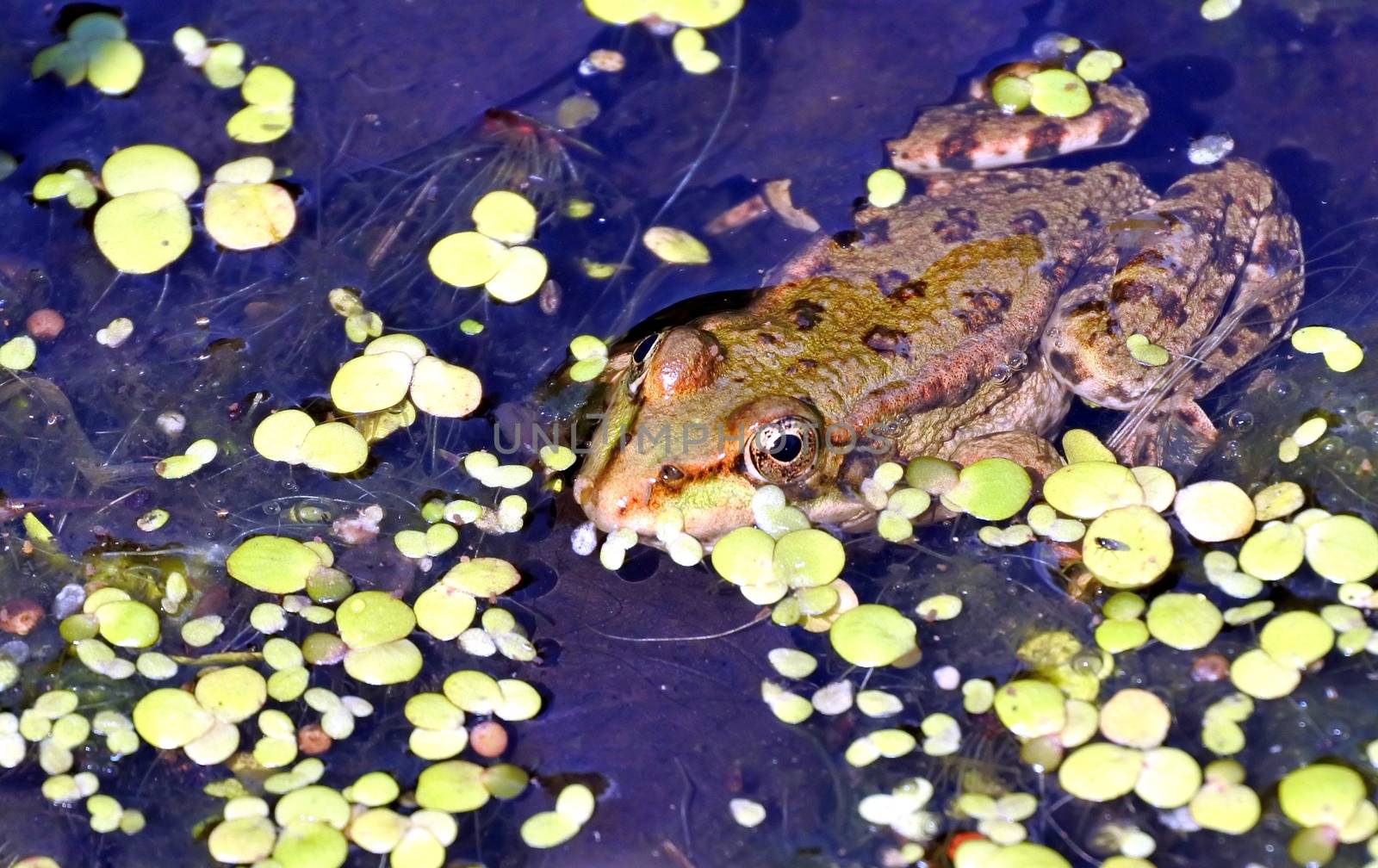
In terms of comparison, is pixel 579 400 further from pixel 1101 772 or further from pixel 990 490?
pixel 1101 772

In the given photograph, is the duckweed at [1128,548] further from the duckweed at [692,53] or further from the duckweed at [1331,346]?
the duckweed at [692,53]

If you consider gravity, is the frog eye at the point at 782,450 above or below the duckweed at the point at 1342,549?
above

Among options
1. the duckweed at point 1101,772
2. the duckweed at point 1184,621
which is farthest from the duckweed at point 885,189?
the duckweed at point 1101,772

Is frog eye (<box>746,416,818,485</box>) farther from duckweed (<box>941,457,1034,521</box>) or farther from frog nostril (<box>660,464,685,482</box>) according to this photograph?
duckweed (<box>941,457,1034,521</box>)

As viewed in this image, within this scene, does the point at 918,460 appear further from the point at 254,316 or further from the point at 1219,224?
the point at 254,316

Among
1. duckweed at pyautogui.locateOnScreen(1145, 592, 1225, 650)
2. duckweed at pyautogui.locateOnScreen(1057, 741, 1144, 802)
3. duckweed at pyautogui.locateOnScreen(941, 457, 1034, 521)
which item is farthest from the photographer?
duckweed at pyautogui.locateOnScreen(941, 457, 1034, 521)

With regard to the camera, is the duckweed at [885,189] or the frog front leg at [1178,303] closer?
the frog front leg at [1178,303]

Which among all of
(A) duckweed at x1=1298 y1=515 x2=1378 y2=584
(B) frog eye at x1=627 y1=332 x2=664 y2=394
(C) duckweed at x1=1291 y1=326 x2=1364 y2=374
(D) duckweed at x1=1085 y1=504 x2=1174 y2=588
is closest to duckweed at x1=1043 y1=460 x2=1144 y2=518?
(D) duckweed at x1=1085 y1=504 x2=1174 y2=588
